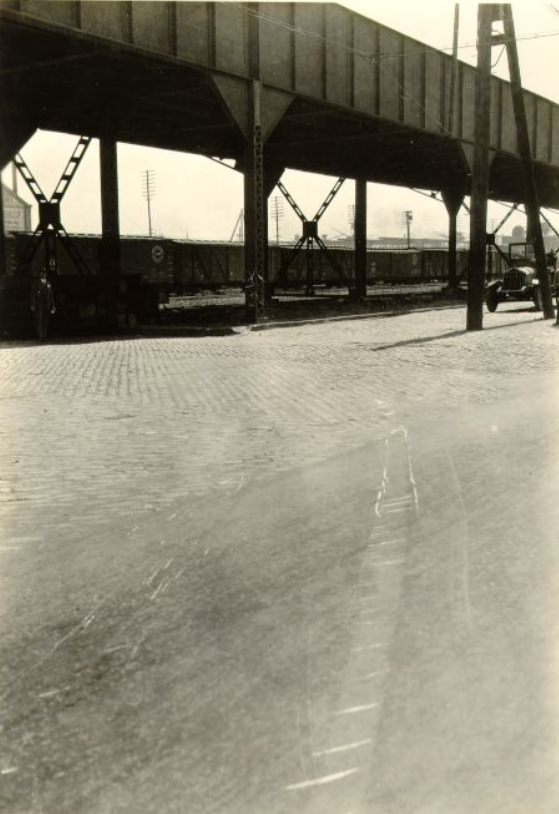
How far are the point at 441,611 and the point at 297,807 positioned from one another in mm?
1580

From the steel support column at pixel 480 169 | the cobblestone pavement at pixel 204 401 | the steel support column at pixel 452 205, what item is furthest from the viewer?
the steel support column at pixel 452 205

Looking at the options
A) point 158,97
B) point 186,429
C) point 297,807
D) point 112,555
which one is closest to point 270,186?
point 158,97

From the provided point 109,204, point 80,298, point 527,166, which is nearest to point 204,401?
point 80,298

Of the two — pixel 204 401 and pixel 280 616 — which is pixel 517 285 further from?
pixel 280 616

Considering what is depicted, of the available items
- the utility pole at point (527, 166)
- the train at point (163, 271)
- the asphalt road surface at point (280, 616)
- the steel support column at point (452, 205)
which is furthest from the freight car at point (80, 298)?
the steel support column at point (452, 205)

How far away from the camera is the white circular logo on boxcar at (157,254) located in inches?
1743

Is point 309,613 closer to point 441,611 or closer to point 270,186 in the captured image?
point 441,611

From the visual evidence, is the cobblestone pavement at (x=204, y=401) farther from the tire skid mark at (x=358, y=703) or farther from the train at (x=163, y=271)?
the train at (x=163, y=271)

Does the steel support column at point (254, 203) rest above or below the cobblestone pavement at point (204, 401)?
above

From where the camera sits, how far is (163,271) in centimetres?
4519

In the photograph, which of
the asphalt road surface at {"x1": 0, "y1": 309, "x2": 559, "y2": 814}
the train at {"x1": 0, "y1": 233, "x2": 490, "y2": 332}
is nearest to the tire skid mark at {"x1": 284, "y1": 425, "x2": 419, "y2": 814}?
the asphalt road surface at {"x1": 0, "y1": 309, "x2": 559, "y2": 814}

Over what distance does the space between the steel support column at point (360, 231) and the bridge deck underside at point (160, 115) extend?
0.69 metres

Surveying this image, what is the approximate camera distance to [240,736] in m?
2.84

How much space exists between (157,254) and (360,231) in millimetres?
11526
